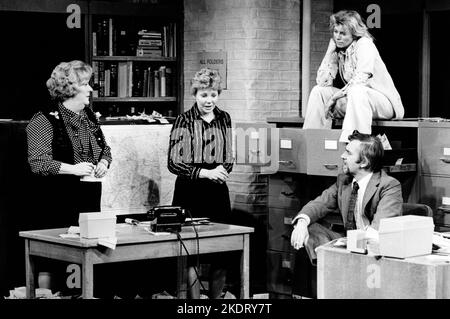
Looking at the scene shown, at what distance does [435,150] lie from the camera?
657 cm

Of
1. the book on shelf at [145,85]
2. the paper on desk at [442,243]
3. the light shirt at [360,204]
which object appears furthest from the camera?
the book on shelf at [145,85]

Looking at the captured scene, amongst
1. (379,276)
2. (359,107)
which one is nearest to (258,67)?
(359,107)

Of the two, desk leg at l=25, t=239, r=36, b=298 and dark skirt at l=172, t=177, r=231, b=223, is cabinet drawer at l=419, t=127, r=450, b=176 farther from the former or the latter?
desk leg at l=25, t=239, r=36, b=298

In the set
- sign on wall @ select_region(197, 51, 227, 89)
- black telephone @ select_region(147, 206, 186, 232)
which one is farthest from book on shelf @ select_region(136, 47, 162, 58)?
black telephone @ select_region(147, 206, 186, 232)

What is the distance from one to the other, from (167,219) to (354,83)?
1.84 metres

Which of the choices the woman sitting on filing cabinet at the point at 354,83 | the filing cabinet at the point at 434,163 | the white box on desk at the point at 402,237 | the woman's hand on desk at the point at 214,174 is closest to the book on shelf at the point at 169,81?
the woman sitting on filing cabinet at the point at 354,83

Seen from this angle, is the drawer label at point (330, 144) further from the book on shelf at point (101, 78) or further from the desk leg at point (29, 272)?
the book on shelf at point (101, 78)

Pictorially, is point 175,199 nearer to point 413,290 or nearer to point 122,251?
point 122,251

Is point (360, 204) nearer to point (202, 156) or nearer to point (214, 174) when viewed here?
point (214, 174)

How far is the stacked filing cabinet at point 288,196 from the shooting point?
22.9ft

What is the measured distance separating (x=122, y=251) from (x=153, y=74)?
374 cm
